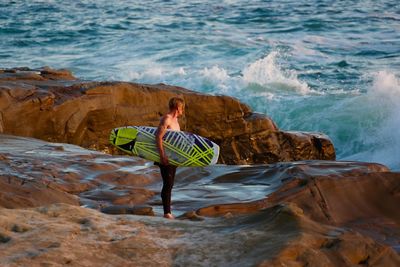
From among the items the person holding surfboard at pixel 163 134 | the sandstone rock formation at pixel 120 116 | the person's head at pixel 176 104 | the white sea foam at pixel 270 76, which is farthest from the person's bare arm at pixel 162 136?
the white sea foam at pixel 270 76

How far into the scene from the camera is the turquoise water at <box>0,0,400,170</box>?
15.7 m

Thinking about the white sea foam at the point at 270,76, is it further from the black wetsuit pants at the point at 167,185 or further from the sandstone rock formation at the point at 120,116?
the black wetsuit pants at the point at 167,185

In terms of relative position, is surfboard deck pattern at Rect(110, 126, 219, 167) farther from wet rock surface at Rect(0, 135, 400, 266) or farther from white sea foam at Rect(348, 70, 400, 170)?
white sea foam at Rect(348, 70, 400, 170)

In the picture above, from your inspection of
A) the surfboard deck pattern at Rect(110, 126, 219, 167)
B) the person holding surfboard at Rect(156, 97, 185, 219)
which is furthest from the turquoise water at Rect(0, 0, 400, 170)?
the person holding surfboard at Rect(156, 97, 185, 219)

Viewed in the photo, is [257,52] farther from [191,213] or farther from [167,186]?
[191,213]

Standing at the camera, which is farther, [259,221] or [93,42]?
[93,42]

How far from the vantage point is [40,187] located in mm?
6332

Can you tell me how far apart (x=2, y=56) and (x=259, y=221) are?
18632 millimetres

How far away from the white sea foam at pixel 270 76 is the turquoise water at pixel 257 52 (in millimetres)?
37

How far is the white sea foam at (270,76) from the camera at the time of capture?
17942 millimetres

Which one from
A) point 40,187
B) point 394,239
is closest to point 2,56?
point 40,187

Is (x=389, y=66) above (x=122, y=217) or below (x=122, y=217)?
below

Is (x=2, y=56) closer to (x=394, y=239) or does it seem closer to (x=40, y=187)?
(x=40, y=187)

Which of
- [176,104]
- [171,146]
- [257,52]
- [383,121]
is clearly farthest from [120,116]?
[257,52]
